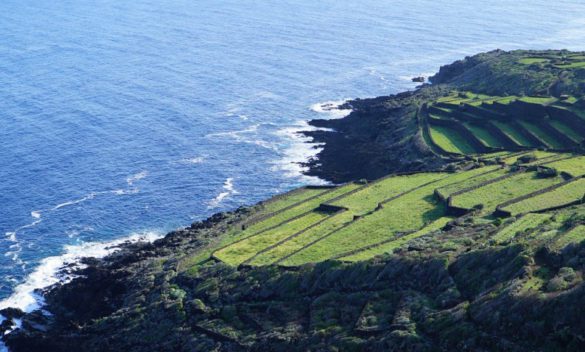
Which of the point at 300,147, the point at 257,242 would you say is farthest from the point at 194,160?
the point at 257,242

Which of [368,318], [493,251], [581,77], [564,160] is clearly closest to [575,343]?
[493,251]

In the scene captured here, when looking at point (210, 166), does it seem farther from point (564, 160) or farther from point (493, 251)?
point (493, 251)

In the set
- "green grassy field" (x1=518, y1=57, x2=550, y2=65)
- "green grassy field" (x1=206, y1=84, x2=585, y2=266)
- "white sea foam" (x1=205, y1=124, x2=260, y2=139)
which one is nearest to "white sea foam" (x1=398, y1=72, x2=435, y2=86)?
"green grassy field" (x1=518, y1=57, x2=550, y2=65)

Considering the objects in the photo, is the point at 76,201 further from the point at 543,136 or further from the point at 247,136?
the point at 543,136

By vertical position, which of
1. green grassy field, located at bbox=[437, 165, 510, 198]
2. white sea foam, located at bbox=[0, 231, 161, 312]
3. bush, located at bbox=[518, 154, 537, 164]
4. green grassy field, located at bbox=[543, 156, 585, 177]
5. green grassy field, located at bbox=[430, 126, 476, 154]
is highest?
green grassy field, located at bbox=[430, 126, 476, 154]

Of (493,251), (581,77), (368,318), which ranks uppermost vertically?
(581,77)

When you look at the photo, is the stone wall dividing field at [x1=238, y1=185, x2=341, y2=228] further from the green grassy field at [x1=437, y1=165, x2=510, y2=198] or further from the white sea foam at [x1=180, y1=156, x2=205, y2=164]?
the white sea foam at [x1=180, y1=156, x2=205, y2=164]
